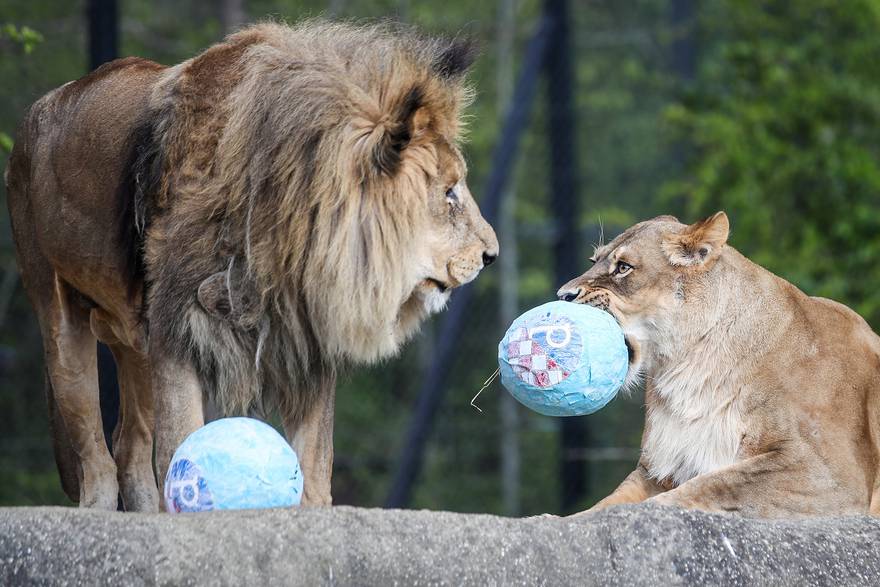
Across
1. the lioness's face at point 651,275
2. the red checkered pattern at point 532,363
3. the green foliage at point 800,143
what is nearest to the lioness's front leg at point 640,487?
the lioness's face at point 651,275

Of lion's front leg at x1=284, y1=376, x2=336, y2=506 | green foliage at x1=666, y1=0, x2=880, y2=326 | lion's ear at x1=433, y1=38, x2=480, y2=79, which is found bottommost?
green foliage at x1=666, y1=0, x2=880, y2=326

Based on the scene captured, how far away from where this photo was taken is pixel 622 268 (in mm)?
3637

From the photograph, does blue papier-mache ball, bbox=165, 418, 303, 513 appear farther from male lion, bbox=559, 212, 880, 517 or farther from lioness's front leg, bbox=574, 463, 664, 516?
lioness's front leg, bbox=574, 463, 664, 516

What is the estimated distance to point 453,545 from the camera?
98.2 inches

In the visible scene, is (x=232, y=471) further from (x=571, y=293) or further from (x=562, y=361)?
(x=571, y=293)

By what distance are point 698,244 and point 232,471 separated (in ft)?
5.06

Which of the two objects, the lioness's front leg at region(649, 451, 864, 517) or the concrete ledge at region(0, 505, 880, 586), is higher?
the concrete ledge at region(0, 505, 880, 586)

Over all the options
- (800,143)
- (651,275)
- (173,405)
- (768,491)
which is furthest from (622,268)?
(800,143)

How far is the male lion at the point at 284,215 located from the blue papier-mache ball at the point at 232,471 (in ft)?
1.56

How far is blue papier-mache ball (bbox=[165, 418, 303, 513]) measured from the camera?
2.73 metres

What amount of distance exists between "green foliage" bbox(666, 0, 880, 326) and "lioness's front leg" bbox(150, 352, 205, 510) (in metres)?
4.31

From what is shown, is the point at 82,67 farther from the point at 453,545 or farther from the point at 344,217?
the point at 453,545

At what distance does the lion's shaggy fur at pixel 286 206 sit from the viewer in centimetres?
331

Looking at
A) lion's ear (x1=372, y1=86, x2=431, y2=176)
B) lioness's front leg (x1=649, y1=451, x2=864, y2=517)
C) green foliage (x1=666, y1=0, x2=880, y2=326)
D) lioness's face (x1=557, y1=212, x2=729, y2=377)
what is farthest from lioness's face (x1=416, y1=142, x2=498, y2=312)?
green foliage (x1=666, y1=0, x2=880, y2=326)
